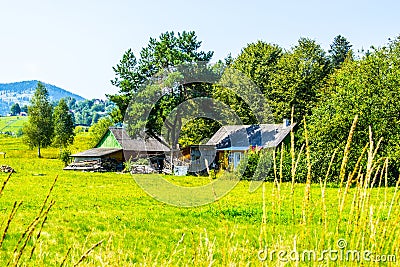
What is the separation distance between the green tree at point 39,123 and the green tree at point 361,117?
43422 millimetres

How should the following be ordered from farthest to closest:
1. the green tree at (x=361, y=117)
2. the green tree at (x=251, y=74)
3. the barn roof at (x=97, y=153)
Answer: the green tree at (x=251, y=74) → the barn roof at (x=97, y=153) → the green tree at (x=361, y=117)

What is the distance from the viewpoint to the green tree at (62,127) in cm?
6656

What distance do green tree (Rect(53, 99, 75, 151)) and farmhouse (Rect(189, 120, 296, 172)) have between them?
1264 inches

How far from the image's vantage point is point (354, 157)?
26.3 meters

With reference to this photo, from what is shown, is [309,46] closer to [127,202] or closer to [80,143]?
[127,202]

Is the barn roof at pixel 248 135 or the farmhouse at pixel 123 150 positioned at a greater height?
the barn roof at pixel 248 135

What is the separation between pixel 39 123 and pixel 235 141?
33.5 meters

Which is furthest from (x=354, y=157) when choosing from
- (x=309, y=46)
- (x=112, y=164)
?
(x=309, y=46)

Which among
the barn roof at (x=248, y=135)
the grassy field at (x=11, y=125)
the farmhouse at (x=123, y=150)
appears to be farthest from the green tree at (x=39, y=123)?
the grassy field at (x=11, y=125)

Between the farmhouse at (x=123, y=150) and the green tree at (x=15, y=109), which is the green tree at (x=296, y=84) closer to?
the farmhouse at (x=123, y=150)

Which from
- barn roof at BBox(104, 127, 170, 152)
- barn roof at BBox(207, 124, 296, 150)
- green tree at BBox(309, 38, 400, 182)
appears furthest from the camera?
barn roof at BBox(104, 127, 170, 152)

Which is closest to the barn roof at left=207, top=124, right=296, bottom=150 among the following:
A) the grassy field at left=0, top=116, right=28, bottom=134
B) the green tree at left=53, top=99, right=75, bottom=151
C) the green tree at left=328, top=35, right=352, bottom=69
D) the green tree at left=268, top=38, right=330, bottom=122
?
the green tree at left=268, top=38, right=330, bottom=122

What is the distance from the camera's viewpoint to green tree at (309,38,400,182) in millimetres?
25953

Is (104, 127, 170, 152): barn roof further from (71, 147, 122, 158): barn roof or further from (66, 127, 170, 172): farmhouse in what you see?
(71, 147, 122, 158): barn roof
